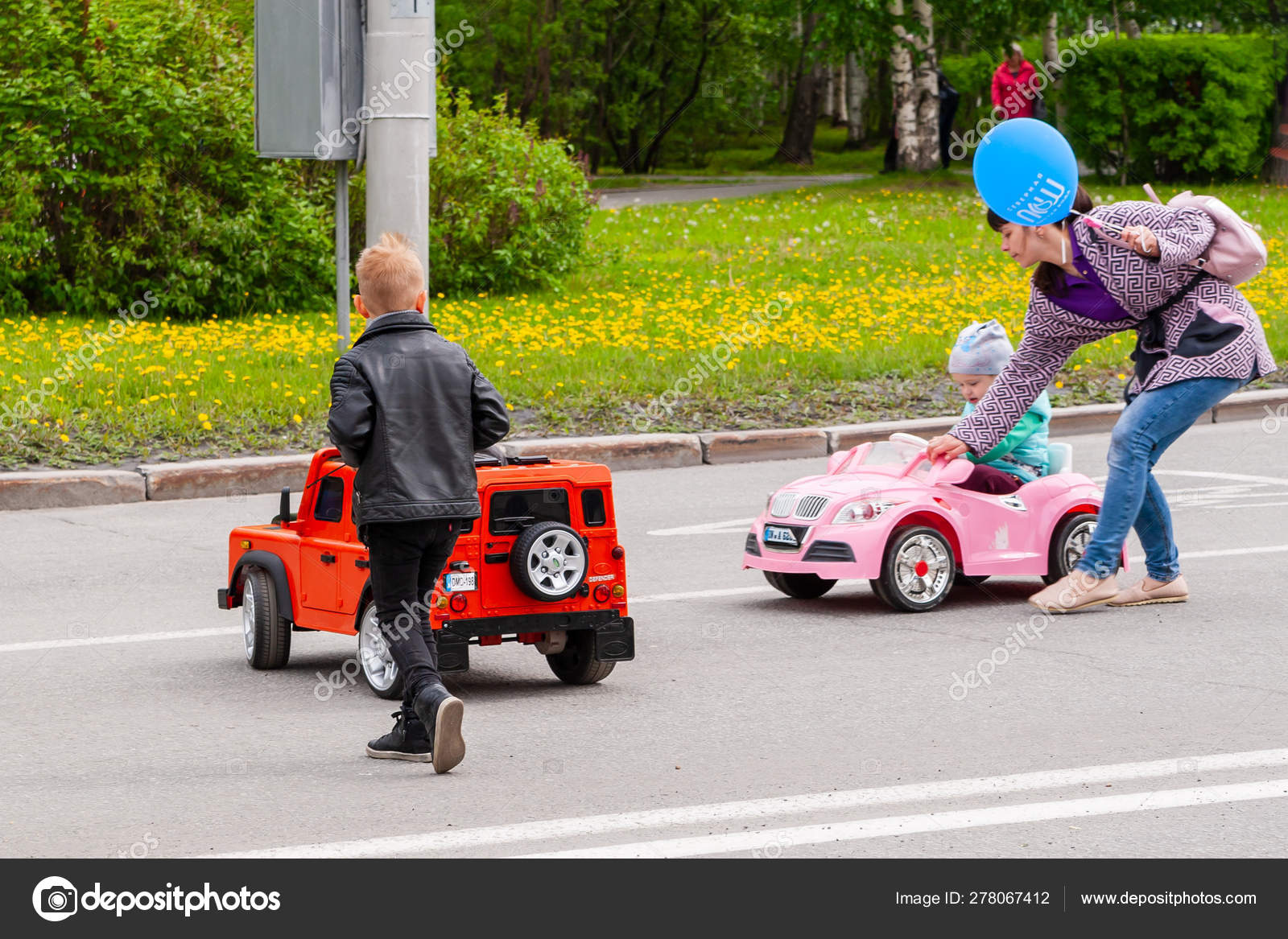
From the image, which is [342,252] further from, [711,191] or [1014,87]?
[711,191]

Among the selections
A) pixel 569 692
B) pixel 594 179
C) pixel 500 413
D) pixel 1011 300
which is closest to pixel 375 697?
pixel 569 692

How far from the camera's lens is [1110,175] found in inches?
1189

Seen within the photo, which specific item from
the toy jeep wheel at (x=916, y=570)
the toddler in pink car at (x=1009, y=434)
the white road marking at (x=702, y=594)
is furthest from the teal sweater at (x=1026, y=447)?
the white road marking at (x=702, y=594)

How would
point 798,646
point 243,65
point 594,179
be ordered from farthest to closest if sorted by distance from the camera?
point 594,179 < point 243,65 < point 798,646

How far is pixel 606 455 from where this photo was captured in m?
11.3

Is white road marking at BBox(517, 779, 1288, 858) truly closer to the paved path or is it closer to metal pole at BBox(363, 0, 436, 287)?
metal pole at BBox(363, 0, 436, 287)

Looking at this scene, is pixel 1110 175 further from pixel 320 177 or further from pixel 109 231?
pixel 109 231

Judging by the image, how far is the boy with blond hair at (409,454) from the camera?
193 inches

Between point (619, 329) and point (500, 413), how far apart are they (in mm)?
9463

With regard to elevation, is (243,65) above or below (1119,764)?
above

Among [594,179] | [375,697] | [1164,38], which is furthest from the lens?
[594,179]

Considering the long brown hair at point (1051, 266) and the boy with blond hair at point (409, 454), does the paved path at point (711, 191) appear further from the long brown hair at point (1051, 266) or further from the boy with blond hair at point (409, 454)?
the boy with blond hair at point (409, 454)

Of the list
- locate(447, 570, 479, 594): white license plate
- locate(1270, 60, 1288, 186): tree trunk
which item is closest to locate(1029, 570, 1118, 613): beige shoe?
locate(447, 570, 479, 594): white license plate

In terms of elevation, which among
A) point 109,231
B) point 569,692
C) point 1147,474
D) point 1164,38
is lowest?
point 569,692
